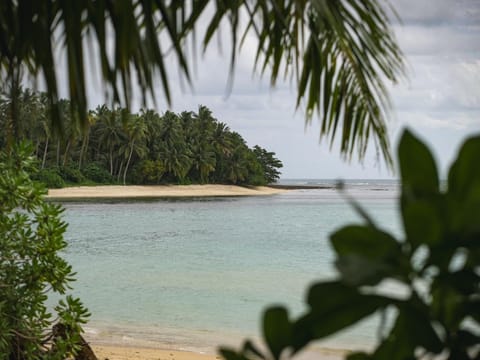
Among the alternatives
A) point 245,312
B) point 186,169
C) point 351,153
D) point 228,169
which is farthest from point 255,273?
point 228,169

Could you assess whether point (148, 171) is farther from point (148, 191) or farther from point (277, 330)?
point (277, 330)

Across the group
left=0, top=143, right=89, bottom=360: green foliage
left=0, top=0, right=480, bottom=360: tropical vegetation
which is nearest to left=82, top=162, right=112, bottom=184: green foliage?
left=0, top=143, right=89, bottom=360: green foliage

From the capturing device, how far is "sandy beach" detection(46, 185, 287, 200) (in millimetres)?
47078

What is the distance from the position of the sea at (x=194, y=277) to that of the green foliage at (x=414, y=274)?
2 cm

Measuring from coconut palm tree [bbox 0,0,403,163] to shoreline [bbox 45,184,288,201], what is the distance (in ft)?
126

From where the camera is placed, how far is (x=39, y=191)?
3.47 m

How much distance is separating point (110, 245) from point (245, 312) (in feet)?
34.0

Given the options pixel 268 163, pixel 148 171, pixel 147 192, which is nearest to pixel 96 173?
pixel 148 171

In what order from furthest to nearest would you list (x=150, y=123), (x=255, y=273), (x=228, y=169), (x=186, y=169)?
(x=228, y=169) < (x=186, y=169) < (x=150, y=123) < (x=255, y=273)

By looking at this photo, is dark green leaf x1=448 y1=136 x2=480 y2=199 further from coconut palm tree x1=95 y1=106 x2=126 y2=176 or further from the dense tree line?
coconut palm tree x1=95 y1=106 x2=126 y2=176

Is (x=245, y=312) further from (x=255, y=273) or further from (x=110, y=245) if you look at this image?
(x=110, y=245)

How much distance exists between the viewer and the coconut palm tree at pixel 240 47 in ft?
3.57

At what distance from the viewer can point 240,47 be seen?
1629 millimetres

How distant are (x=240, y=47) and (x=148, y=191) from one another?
2097 inches
